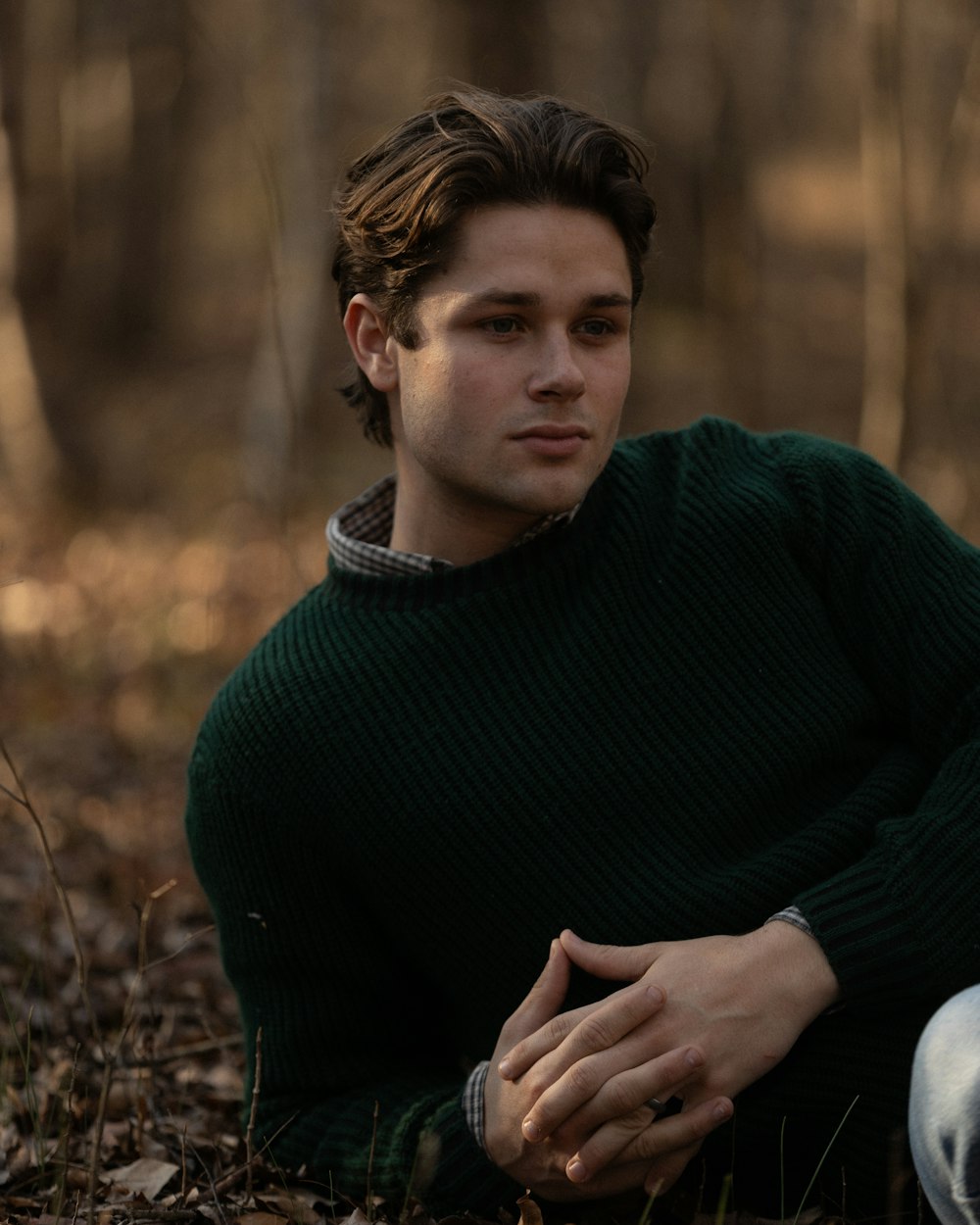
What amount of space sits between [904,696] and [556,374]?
2.81 ft

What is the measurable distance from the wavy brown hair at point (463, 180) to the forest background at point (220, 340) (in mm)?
272

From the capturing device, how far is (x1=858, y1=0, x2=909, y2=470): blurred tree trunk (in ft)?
19.5

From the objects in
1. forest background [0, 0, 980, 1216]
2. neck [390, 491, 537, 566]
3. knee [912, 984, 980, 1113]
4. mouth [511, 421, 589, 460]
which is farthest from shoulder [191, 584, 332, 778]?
knee [912, 984, 980, 1113]

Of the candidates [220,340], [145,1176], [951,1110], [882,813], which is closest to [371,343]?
[882,813]

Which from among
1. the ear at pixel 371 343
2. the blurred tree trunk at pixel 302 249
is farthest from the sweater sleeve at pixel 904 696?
the blurred tree trunk at pixel 302 249

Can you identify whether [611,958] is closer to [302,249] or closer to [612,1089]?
[612,1089]

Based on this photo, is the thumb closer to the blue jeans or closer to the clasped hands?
the clasped hands

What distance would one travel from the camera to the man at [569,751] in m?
2.48

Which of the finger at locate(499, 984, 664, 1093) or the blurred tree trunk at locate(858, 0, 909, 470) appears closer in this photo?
the finger at locate(499, 984, 664, 1093)

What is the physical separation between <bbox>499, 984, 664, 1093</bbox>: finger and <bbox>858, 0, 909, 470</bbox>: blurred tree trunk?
4101mm

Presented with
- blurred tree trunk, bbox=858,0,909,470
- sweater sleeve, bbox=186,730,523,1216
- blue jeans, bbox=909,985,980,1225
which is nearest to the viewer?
blue jeans, bbox=909,985,980,1225

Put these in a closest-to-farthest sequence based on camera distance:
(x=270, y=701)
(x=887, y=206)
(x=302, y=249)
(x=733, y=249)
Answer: (x=270, y=701), (x=887, y=206), (x=733, y=249), (x=302, y=249)

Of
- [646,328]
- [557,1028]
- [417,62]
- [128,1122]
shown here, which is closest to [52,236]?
[646,328]

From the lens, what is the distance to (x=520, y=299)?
2641 mm
